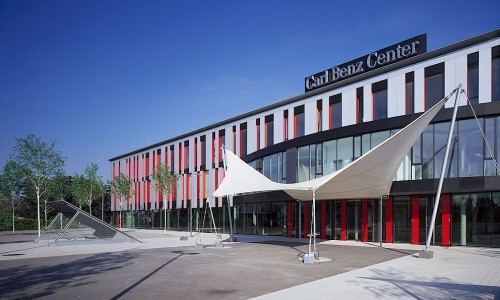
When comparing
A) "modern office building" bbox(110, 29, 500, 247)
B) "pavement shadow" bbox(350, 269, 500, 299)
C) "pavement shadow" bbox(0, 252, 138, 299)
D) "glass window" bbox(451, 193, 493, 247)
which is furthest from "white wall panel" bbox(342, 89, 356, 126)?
"pavement shadow" bbox(350, 269, 500, 299)

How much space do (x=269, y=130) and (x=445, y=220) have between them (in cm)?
1721

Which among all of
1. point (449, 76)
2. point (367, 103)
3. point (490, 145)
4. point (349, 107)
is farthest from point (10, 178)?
point (490, 145)

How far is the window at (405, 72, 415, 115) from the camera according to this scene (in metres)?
24.8

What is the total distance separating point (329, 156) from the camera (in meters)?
27.6

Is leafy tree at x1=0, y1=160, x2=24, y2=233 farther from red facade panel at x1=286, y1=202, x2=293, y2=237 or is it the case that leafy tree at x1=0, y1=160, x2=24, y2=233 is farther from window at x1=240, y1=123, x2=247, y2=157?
red facade panel at x1=286, y1=202, x2=293, y2=237

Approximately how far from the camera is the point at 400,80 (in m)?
25.2

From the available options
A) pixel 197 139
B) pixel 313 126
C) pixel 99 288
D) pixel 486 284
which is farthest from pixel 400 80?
pixel 197 139

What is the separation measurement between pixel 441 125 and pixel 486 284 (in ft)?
42.9

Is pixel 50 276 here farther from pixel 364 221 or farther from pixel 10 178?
pixel 10 178

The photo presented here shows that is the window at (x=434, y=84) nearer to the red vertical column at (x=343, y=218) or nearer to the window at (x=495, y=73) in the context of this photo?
the window at (x=495, y=73)

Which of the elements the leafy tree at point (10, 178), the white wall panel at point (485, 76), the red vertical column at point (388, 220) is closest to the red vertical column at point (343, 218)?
the red vertical column at point (388, 220)

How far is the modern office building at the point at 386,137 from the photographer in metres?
21.3

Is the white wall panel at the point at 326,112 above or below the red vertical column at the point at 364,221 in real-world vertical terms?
above

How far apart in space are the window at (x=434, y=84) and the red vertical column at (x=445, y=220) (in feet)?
16.8
